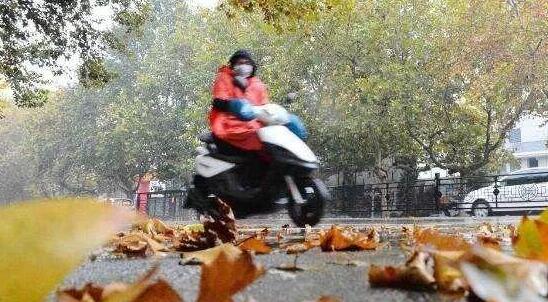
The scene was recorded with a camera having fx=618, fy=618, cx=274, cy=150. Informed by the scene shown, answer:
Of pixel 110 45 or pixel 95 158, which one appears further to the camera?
pixel 95 158

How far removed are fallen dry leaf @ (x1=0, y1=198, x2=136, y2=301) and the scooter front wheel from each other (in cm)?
511

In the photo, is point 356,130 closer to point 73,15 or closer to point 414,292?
point 73,15

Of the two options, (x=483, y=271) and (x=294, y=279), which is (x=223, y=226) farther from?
(x=483, y=271)

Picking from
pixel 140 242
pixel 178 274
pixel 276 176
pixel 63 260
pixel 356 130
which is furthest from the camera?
pixel 356 130

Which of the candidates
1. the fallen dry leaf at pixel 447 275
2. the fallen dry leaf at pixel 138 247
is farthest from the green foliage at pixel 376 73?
the fallen dry leaf at pixel 447 275

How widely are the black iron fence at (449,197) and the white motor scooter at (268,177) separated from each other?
39.6 feet

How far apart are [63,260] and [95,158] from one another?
1713 inches

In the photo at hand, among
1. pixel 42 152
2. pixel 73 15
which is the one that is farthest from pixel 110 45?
pixel 42 152

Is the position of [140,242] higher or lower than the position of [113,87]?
lower

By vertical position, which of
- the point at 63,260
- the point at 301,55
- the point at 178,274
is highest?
the point at 301,55

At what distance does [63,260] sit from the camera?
42 cm

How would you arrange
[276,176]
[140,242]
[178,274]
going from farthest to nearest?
[276,176] → [140,242] → [178,274]

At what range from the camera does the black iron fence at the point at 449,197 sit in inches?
748

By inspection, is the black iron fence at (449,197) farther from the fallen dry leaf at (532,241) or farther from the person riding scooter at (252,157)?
the fallen dry leaf at (532,241)
